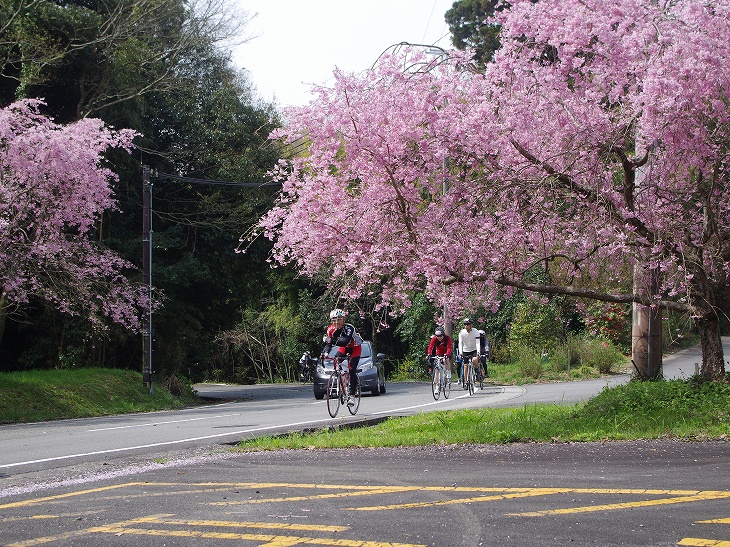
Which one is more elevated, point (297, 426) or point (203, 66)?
point (203, 66)

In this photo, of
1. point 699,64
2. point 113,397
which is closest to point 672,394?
point 699,64

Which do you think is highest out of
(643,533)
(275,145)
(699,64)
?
(275,145)

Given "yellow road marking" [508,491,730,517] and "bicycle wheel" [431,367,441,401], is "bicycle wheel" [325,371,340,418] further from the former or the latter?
"yellow road marking" [508,491,730,517]

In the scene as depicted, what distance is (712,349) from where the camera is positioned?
1332cm

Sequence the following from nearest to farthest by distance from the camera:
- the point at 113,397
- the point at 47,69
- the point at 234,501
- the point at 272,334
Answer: the point at 234,501
the point at 113,397
the point at 47,69
the point at 272,334

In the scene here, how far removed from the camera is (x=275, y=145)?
112 feet

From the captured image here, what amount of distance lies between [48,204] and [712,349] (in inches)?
627

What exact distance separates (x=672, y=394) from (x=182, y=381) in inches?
833

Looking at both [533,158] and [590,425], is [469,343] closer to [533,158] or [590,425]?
[590,425]

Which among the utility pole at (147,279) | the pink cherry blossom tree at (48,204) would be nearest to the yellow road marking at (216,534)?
the pink cherry blossom tree at (48,204)

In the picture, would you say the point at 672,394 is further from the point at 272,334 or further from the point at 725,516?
the point at 272,334

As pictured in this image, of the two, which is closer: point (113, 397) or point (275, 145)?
point (113, 397)

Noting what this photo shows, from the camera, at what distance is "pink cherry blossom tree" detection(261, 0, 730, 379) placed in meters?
11.8

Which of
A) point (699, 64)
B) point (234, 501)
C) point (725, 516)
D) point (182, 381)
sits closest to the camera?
point (725, 516)
